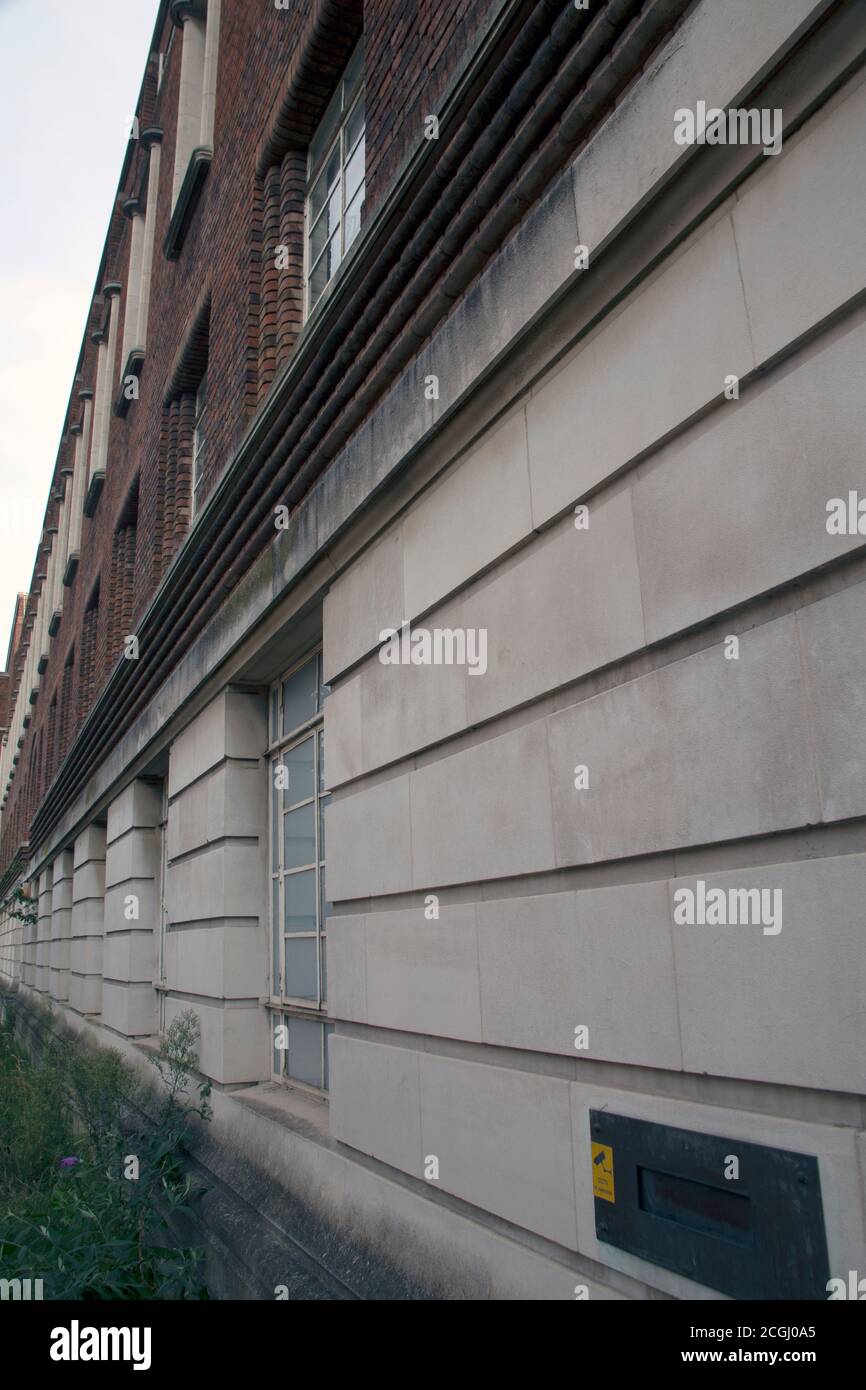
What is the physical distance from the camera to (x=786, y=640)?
8.16ft

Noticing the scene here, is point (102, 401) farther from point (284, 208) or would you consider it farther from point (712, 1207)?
point (712, 1207)

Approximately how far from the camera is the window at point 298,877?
619 cm

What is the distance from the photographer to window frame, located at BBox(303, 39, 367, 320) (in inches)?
253

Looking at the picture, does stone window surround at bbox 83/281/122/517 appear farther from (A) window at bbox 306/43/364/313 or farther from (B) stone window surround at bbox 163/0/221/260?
(A) window at bbox 306/43/364/313

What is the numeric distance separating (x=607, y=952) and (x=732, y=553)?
122 centimetres

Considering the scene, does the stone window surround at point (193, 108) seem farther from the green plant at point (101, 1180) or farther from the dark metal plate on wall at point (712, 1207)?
the dark metal plate on wall at point (712, 1207)

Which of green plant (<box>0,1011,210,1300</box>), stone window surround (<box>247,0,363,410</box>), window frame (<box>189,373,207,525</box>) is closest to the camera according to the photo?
green plant (<box>0,1011,210,1300</box>)

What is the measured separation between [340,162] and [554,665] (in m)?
4.89

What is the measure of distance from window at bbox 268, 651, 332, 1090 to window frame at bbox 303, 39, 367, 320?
2.55 metres

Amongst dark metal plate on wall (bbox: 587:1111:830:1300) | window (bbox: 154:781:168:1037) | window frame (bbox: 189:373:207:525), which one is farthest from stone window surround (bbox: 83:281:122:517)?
dark metal plate on wall (bbox: 587:1111:830:1300)

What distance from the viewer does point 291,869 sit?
679cm

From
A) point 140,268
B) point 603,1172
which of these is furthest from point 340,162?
point 140,268

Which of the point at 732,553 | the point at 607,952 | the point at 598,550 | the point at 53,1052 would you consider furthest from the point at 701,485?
the point at 53,1052
